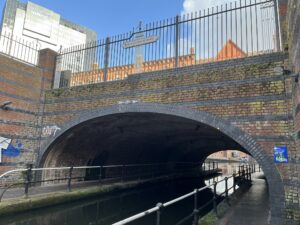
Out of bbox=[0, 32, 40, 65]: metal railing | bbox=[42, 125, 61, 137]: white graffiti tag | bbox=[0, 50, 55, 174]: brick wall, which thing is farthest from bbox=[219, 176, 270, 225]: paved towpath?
bbox=[0, 32, 40, 65]: metal railing

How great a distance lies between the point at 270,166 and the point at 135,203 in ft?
18.7

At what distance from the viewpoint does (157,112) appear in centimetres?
807

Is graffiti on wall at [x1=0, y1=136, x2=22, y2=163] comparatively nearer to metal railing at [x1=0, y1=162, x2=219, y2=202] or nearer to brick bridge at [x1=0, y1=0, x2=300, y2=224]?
brick bridge at [x1=0, y1=0, x2=300, y2=224]

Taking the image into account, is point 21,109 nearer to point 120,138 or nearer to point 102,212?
point 120,138

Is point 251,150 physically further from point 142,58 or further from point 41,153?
point 41,153

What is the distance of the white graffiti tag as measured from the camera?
33.0 feet

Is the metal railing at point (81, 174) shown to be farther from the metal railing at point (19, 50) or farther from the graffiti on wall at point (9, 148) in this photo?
the metal railing at point (19, 50)

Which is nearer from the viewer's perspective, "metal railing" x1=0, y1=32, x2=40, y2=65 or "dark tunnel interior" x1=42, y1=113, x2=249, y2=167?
"dark tunnel interior" x1=42, y1=113, x2=249, y2=167

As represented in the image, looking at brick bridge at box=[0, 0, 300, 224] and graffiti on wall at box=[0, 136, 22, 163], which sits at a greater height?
brick bridge at box=[0, 0, 300, 224]

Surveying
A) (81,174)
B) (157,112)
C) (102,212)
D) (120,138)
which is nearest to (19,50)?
(120,138)

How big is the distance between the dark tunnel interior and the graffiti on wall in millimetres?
982

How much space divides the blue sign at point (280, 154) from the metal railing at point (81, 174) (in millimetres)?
6180

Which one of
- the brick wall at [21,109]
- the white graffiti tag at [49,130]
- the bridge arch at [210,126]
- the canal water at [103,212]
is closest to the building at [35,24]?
the brick wall at [21,109]

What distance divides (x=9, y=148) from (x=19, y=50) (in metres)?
4.00
